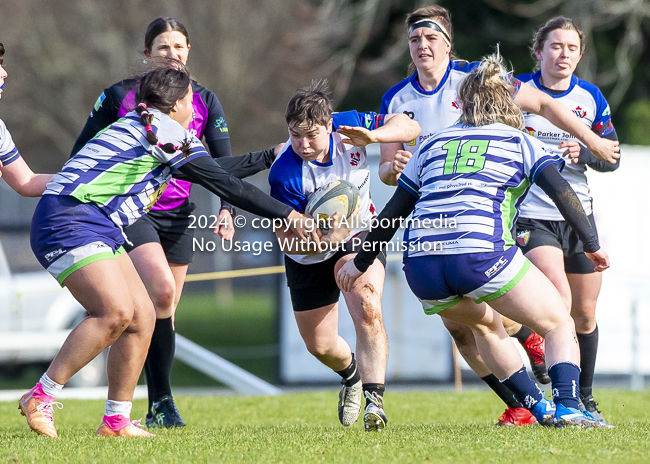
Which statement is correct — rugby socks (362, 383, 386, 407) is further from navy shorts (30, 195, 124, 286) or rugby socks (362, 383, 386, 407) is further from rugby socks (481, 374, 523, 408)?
navy shorts (30, 195, 124, 286)

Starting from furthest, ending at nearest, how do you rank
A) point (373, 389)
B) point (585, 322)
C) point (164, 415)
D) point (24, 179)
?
point (585, 322), point (164, 415), point (24, 179), point (373, 389)

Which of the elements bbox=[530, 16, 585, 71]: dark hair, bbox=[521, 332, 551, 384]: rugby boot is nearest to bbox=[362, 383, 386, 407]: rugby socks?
bbox=[521, 332, 551, 384]: rugby boot

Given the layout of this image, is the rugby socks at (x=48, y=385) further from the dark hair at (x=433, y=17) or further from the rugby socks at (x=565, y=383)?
the dark hair at (x=433, y=17)

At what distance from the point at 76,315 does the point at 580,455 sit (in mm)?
A: 9141

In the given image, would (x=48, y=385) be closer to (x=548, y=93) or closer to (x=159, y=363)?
(x=159, y=363)

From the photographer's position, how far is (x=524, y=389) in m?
4.48

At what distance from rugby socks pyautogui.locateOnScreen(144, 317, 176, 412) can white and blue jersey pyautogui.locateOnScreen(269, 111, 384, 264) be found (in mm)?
1124

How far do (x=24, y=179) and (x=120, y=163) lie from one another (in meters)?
0.80

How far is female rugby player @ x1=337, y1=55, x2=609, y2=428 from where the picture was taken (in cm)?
422

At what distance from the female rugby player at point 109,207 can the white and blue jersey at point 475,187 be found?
75cm

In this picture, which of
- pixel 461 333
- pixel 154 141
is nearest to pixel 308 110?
pixel 154 141

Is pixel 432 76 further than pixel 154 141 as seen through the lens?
Yes

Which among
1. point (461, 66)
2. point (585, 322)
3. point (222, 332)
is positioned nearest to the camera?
point (461, 66)

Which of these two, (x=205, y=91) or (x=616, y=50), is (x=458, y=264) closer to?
(x=205, y=91)
